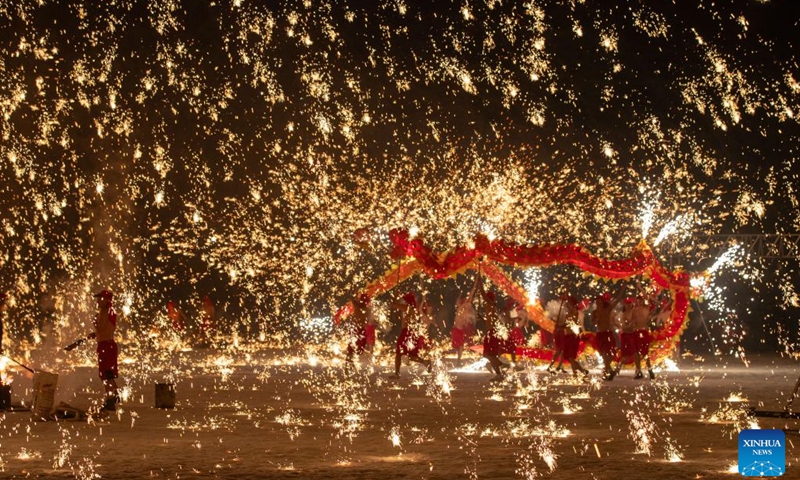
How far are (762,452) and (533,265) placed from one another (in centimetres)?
1492

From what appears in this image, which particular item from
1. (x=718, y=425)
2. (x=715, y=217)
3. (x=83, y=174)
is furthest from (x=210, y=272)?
(x=718, y=425)

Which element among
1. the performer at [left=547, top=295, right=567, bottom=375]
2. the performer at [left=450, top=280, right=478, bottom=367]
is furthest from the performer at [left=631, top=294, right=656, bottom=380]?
the performer at [left=450, top=280, right=478, bottom=367]

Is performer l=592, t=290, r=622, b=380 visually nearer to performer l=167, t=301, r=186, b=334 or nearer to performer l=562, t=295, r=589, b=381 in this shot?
performer l=562, t=295, r=589, b=381

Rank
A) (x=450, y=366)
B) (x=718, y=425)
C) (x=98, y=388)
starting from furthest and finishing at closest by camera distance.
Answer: (x=450, y=366)
(x=98, y=388)
(x=718, y=425)

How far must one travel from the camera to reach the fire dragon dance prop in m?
23.1

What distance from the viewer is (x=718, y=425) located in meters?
12.7

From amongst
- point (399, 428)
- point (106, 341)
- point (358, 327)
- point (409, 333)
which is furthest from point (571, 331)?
point (399, 428)

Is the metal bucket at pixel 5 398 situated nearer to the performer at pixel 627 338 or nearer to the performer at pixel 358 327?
the performer at pixel 358 327

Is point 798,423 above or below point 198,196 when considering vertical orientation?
below

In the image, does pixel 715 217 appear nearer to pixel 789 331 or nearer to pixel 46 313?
pixel 789 331

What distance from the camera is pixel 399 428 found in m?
12.5

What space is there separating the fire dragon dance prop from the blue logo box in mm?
14201

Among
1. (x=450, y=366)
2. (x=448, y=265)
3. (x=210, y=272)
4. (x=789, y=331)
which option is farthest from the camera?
(x=210, y=272)

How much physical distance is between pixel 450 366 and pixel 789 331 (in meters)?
14.8
